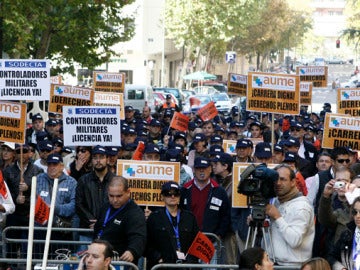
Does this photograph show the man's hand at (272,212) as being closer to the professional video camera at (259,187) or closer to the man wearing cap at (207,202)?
the professional video camera at (259,187)

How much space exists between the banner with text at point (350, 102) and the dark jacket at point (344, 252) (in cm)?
884

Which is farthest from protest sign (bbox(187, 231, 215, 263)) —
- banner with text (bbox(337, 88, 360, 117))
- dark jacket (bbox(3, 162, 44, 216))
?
banner with text (bbox(337, 88, 360, 117))

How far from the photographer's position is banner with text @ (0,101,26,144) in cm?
1487

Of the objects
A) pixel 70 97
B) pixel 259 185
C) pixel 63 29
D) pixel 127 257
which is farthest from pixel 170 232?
pixel 63 29

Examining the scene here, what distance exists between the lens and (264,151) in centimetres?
1455

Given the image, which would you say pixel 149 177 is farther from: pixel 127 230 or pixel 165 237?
pixel 127 230

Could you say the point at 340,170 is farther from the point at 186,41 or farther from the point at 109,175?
the point at 186,41

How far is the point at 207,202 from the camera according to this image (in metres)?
12.9

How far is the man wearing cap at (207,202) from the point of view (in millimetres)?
12836

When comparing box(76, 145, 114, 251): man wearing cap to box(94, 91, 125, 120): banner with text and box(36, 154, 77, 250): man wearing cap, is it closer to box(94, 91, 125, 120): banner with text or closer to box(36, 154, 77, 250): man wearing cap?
box(36, 154, 77, 250): man wearing cap

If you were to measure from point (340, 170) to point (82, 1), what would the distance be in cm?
1997

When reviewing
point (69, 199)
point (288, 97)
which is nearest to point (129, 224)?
point (69, 199)

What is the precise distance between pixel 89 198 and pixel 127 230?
206cm

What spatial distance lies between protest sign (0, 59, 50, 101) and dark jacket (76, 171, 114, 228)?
3.39 meters
